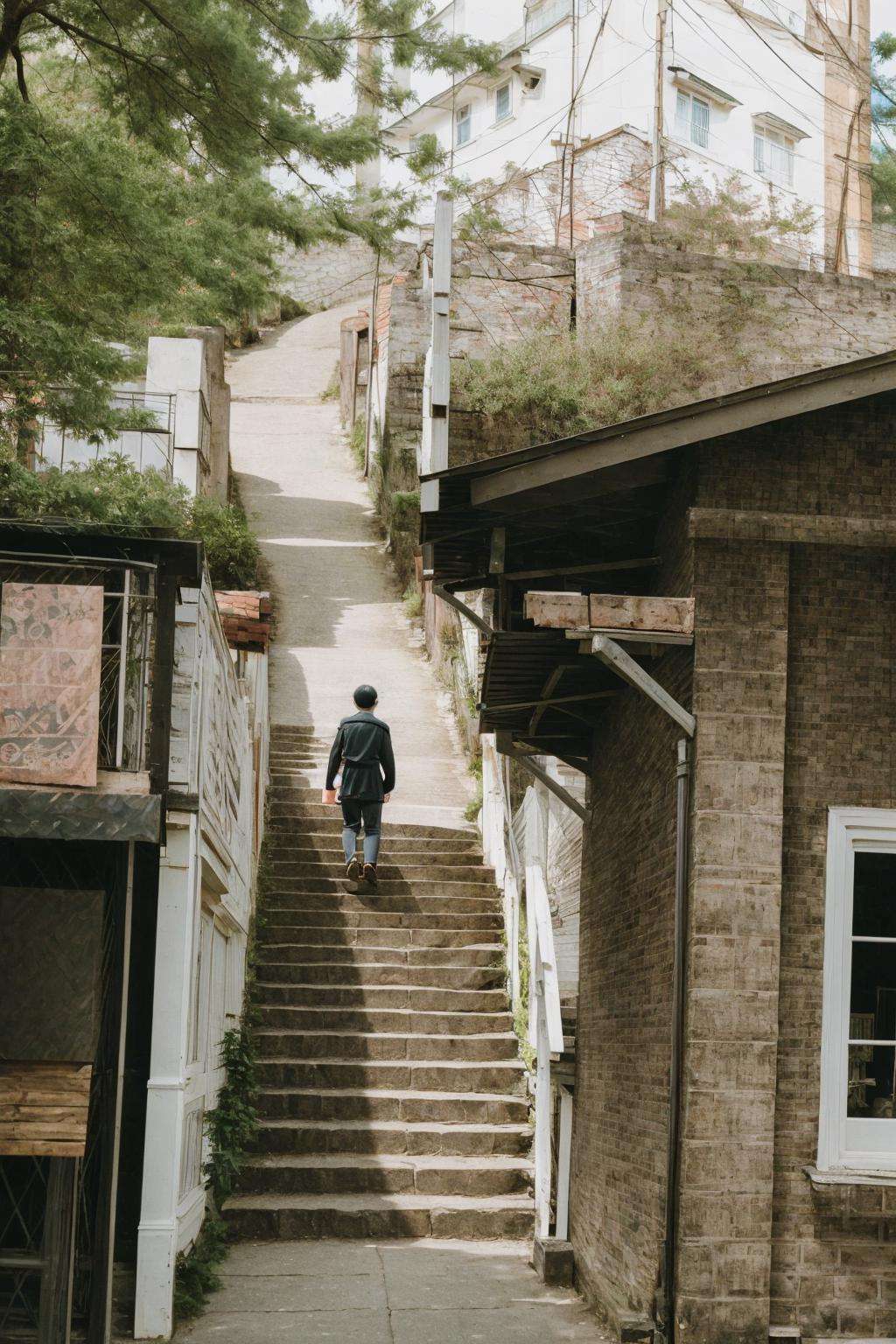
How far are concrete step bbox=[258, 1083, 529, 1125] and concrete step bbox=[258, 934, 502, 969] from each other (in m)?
1.67

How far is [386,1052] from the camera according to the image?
10.8 metres

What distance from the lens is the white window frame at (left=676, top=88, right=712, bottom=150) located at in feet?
106

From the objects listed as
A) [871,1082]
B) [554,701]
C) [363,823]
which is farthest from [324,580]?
[871,1082]

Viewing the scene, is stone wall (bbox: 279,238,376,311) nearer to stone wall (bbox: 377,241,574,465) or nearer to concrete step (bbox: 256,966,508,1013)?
stone wall (bbox: 377,241,574,465)

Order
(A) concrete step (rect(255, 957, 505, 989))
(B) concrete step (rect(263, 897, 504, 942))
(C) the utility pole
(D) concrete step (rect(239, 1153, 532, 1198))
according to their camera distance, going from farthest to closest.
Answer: (C) the utility pole
(B) concrete step (rect(263, 897, 504, 942))
(A) concrete step (rect(255, 957, 505, 989))
(D) concrete step (rect(239, 1153, 532, 1198))

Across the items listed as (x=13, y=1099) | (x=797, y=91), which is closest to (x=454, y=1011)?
(x=13, y=1099)

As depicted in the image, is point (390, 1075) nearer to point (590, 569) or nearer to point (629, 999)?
point (629, 999)

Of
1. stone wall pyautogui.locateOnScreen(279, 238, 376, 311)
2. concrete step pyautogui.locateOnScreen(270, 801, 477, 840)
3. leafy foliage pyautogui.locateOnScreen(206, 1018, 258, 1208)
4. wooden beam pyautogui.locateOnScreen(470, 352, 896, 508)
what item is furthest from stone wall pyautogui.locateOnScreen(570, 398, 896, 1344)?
stone wall pyautogui.locateOnScreen(279, 238, 376, 311)

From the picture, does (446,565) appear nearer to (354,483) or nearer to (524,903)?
(524,903)

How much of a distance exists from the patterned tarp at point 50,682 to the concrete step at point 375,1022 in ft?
18.3

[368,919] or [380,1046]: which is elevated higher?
[368,919]

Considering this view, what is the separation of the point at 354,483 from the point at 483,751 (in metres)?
15.4

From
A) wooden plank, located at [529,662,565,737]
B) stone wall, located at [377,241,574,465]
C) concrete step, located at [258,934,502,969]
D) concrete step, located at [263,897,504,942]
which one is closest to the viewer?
wooden plank, located at [529,662,565,737]

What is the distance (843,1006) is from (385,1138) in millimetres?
4577
